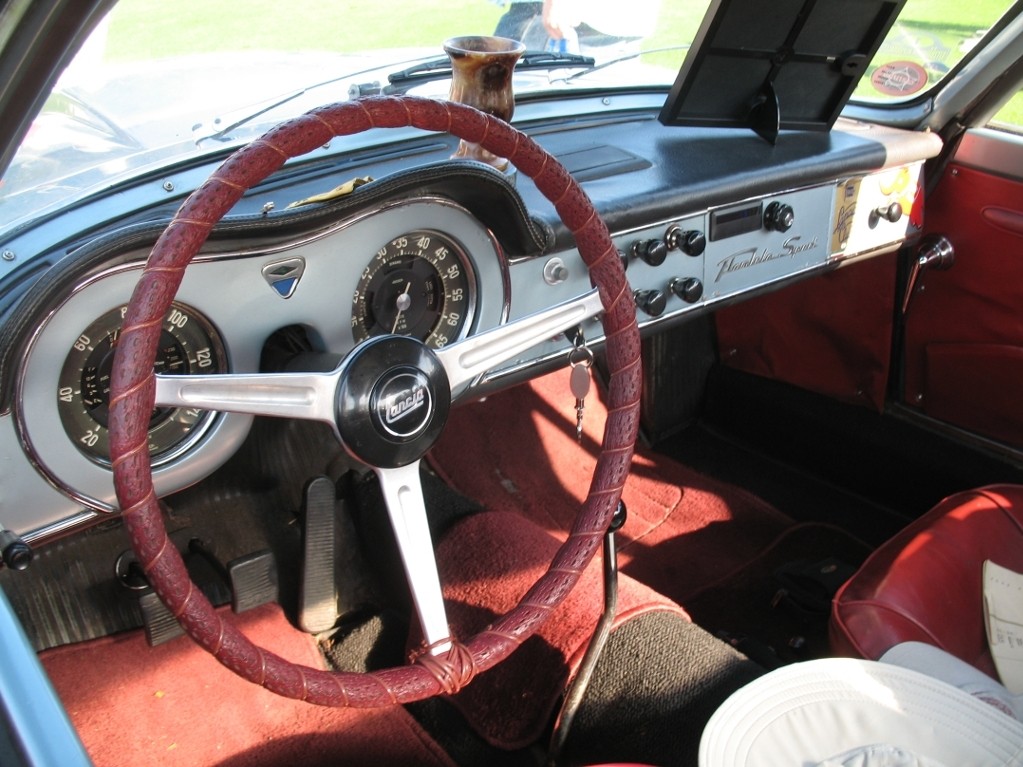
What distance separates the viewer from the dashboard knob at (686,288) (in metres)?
1.91

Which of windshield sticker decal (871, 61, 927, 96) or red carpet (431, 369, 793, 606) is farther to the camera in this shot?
red carpet (431, 369, 793, 606)

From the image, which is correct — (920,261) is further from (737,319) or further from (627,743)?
(627,743)

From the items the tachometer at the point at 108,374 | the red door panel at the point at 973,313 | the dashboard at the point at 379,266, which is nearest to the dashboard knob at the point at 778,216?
the dashboard at the point at 379,266

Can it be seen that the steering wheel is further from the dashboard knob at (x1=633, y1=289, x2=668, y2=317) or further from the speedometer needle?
the dashboard knob at (x1=633, y1=289, x2=668, y2=317)

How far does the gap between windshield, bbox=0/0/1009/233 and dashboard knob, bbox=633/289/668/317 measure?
0.61m

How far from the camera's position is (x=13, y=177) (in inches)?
59.1

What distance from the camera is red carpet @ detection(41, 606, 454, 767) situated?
1730 mm

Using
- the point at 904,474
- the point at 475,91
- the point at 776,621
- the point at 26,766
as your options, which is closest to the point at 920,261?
the point at 904,474

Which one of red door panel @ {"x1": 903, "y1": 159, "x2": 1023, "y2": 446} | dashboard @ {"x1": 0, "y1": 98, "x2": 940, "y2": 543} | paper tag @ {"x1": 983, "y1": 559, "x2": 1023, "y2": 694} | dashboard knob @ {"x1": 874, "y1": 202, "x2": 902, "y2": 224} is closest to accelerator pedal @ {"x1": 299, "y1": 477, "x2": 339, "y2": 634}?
dashboard @ {"x1": 0, "y1": 98, "x2": 940, "y2": 543}

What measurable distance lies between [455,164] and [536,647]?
88 cm

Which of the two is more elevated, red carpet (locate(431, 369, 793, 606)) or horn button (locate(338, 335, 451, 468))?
horn button (locate(338, 335, 451, 468))

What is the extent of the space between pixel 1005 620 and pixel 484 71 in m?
1.29

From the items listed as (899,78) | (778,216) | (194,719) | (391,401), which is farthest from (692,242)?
(194,719)

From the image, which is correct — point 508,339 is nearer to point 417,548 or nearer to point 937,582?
point 417,548
